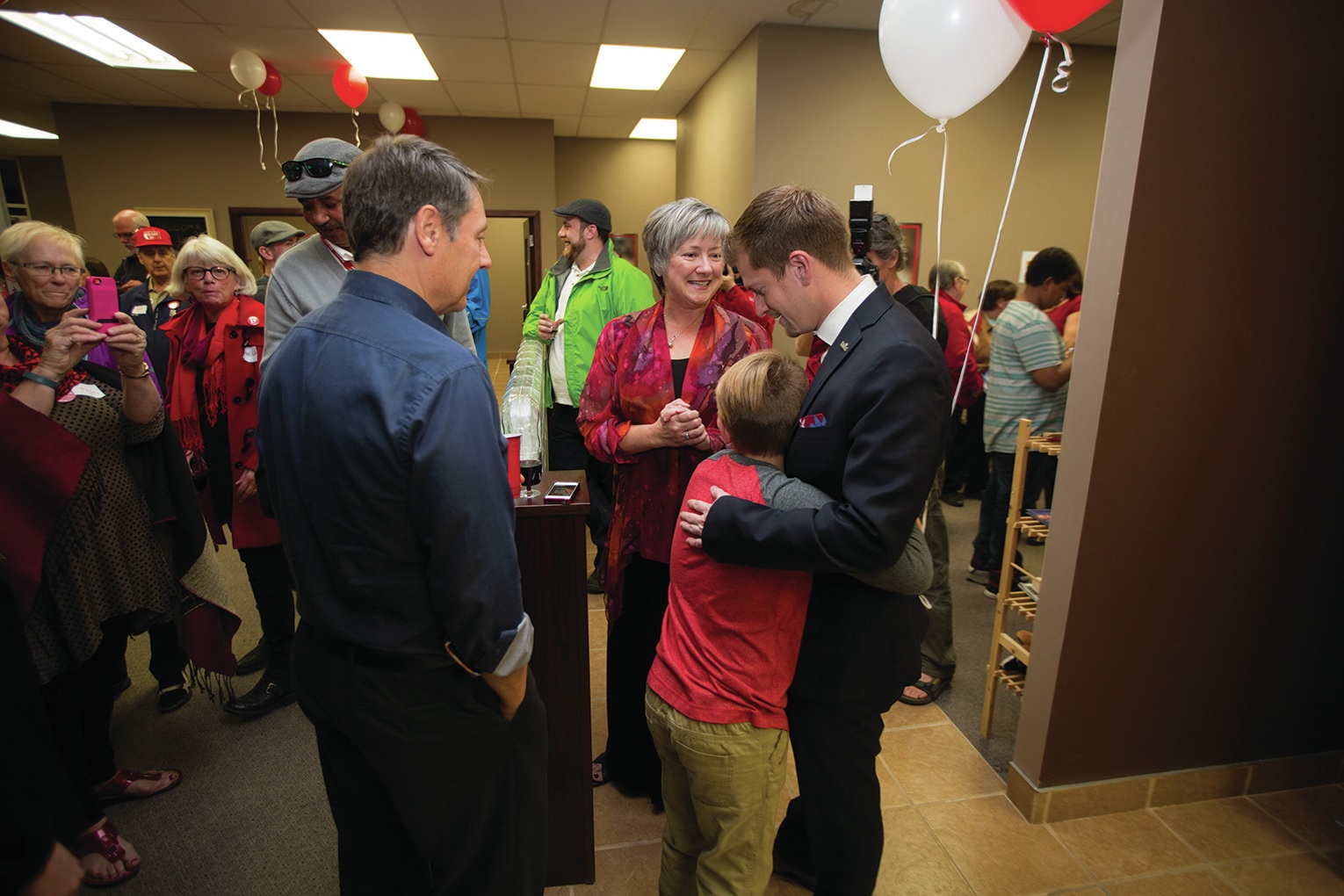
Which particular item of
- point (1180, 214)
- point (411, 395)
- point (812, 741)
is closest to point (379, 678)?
point (411, 395)

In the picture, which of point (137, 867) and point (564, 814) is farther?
point (137, 867)

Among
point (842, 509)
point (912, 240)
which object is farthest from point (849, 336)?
point (912, 240)

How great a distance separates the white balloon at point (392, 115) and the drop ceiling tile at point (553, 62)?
1.42 meters

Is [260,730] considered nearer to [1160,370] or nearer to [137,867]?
[137,867]

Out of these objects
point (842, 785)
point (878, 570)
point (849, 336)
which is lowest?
point (842, 785)

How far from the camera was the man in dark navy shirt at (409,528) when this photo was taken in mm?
912

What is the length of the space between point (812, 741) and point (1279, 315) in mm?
1573

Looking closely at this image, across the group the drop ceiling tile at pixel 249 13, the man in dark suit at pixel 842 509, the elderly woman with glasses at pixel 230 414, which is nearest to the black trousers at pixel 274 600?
the elderly woman with glasses at pixel 230 414

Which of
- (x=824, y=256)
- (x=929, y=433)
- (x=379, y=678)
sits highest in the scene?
(x=824, y=256)

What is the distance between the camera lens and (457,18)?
4680 millimetres

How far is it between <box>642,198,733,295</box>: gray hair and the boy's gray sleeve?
2.46ft

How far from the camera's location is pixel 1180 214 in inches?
62.3

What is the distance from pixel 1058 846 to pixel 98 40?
7710 mm

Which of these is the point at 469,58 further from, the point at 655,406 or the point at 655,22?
the point at 655,406
